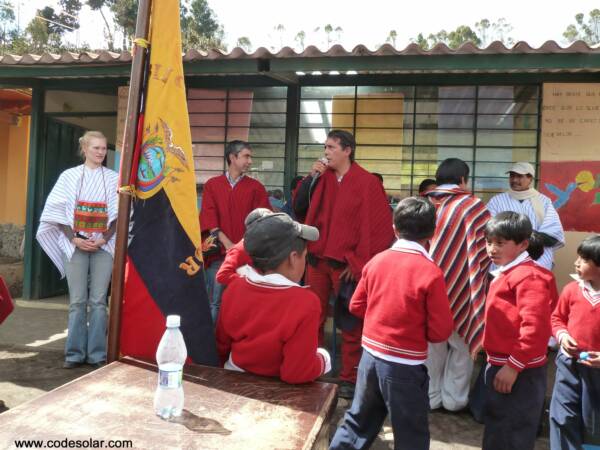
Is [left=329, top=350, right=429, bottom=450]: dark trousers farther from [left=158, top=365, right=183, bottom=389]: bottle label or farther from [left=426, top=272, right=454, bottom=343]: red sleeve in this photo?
[left=158, top=365, right=183, bottom=389]: bottle label

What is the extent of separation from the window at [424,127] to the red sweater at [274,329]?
3.94m

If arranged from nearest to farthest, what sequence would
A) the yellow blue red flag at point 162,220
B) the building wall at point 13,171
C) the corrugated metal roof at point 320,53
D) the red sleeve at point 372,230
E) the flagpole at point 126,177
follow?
the flagpole at point 126,177
the yellow blue red flag at point 162,220
the red sleeve at point 372,230
the corrugated metal roof at point 320,53
the building wall at point 13,171

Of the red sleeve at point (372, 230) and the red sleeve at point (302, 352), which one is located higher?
the red sleeve at point (372, 230)

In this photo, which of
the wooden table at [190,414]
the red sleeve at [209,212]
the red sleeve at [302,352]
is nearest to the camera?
the wooden table at [190,414]

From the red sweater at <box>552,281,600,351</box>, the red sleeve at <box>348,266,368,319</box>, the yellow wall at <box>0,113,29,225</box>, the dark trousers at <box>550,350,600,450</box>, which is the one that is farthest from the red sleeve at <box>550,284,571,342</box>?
the yellow wall at <box>0,113,29,225</box>

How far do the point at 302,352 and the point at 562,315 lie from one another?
1566mm

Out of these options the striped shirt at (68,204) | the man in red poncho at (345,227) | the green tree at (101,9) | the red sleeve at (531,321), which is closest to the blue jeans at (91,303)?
the striped shirt at (68,204)

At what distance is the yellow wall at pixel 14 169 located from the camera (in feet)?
34.1

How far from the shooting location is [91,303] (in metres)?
4.41

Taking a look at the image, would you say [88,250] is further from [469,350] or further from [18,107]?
[18,107]

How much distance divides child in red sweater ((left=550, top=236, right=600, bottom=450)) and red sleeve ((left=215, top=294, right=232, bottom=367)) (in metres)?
1.66

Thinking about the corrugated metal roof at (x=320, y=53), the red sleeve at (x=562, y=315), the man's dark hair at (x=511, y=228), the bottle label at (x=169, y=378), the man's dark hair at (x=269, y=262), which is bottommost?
the bottle label at (x=169, y=378)

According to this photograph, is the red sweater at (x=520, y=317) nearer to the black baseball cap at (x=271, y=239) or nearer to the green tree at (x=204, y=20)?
the black baseball cap at (x=271, y=239)

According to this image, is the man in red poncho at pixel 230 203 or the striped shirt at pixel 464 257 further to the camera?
the man in red poncho at pixel 230 203
